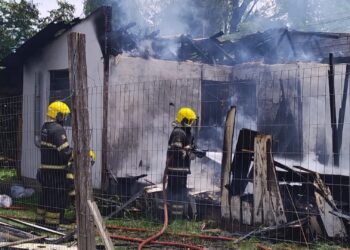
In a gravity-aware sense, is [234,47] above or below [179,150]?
above

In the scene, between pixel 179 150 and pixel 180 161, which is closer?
pixel 179 150

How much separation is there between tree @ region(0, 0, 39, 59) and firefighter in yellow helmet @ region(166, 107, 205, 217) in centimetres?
972

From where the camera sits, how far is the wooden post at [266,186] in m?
6.26

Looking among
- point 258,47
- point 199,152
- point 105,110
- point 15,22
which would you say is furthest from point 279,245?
point 15,22

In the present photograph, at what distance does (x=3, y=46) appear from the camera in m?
15.2

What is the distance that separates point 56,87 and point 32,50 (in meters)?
1.26

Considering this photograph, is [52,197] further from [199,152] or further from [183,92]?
[183,92]

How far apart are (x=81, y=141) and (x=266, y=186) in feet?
10.4

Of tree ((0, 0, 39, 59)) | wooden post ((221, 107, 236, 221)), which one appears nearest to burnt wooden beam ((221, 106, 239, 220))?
wooden post ((221, 107, 236, 221))

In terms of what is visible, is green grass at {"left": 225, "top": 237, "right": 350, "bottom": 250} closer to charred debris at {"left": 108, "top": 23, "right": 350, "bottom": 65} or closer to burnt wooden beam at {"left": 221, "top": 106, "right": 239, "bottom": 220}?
burnt wooden beam at {"left": 221, "top": 106, "right": 239, "bottom": 220}

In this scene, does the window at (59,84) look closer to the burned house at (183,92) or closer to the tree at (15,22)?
the burned house at (183,92)

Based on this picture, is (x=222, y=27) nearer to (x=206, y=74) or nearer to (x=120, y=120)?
(x=206, y=74)

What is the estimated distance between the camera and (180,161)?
7727 millimetres

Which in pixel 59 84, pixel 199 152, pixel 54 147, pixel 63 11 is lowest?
pixel 199 152
